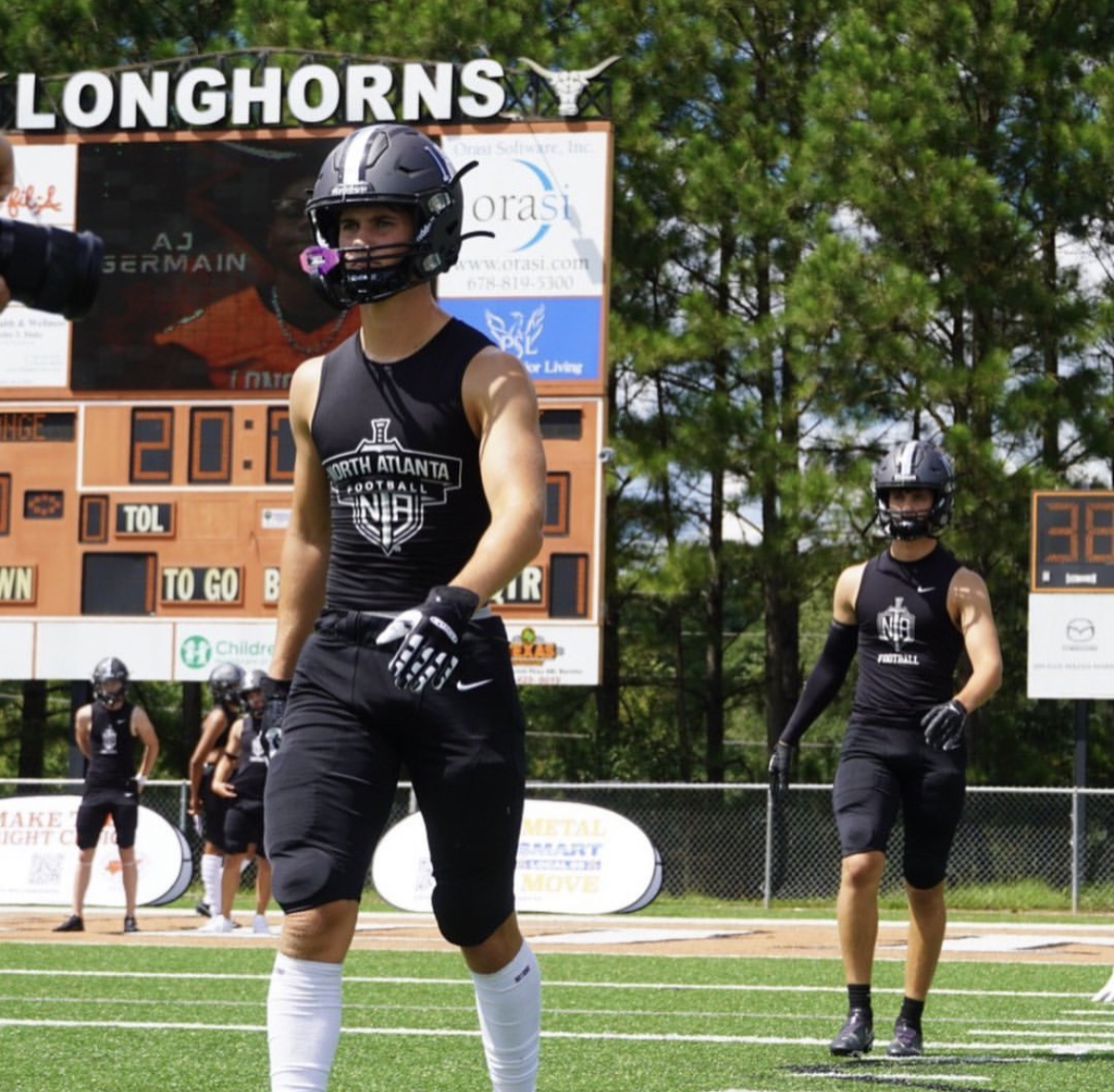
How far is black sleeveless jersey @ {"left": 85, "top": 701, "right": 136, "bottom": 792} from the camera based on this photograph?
16.1m

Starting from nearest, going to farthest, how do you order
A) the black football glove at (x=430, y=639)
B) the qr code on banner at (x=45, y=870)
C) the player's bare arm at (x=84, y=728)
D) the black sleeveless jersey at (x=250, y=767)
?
the black football glove at (x=430, y=639) < the black sleeveless jersey at (x=250, y=767) < the player's bare arm at (x=84, y=728) < the qr code on banner at (x=45, y=870)

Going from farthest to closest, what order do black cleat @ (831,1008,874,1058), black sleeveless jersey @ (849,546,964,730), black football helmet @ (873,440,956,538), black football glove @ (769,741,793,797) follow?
black football glove @ (769,741,793,797)
black football helmet @ (873,440,956,538)
black sleeveless jersey @ (849,546,964,730)
black cleat @ (831,1008,874,1058)

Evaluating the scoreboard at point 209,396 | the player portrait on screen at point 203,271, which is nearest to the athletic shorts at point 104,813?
the scoreboard at point 209,396

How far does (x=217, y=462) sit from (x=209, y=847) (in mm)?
5429

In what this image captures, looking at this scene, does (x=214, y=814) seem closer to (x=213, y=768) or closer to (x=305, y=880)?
Answer: (x=213, y=768)

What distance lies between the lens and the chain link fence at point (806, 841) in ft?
72.1

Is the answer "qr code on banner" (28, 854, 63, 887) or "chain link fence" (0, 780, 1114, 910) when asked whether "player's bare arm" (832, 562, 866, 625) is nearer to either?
"chain link fence" (0, 780, 1114, 910)

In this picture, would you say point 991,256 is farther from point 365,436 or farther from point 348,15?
point 365,436

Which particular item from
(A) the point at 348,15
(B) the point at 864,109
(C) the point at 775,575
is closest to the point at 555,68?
(A) the point at 348,15

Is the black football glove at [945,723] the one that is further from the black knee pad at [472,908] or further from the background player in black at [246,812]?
the background player in black at [246,812]

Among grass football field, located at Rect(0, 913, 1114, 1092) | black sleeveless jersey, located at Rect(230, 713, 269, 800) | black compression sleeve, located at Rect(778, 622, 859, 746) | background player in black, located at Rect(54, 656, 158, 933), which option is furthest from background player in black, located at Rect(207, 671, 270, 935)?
black compression sleeve, located at Rect(778, 622, 859, 746)

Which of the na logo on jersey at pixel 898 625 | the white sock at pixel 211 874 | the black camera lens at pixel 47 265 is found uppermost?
the black camera lens at pixel 47 265

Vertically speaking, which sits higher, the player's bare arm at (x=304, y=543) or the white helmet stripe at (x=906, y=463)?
the white helmet stripe at (x=906, y=463)

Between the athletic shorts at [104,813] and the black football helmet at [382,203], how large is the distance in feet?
37.4
